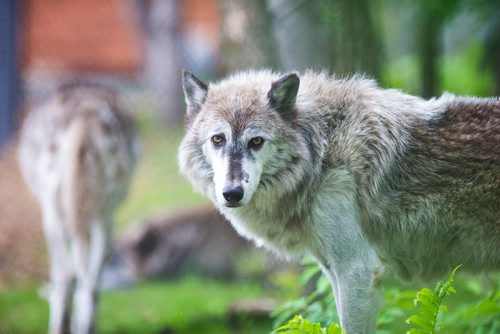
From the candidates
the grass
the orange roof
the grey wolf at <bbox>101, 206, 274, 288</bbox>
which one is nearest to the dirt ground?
the grass

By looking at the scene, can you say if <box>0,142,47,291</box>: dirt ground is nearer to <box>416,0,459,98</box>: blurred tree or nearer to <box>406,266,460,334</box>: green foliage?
<box>416,0,459,98</box>: blurred tree

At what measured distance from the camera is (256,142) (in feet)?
14.5

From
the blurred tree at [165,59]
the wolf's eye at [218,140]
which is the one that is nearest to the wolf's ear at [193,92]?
the wolf's eye at [218,140]

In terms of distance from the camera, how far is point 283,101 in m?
4.54

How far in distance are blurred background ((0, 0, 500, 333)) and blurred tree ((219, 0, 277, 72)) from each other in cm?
1

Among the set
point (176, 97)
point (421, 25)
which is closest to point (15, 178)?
point (176, 97)

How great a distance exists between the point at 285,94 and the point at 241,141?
44 cm

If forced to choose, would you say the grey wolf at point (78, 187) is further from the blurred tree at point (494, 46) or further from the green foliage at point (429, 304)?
the blurred tree at point (494, 46)

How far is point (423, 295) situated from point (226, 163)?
140cm

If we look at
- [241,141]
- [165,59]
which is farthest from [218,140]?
[165,59]

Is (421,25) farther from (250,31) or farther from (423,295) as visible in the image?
(423,295)

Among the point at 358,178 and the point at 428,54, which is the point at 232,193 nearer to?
the point at 358,178

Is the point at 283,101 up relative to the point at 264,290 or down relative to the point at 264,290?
down

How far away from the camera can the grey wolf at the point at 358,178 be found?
430 centimetres
